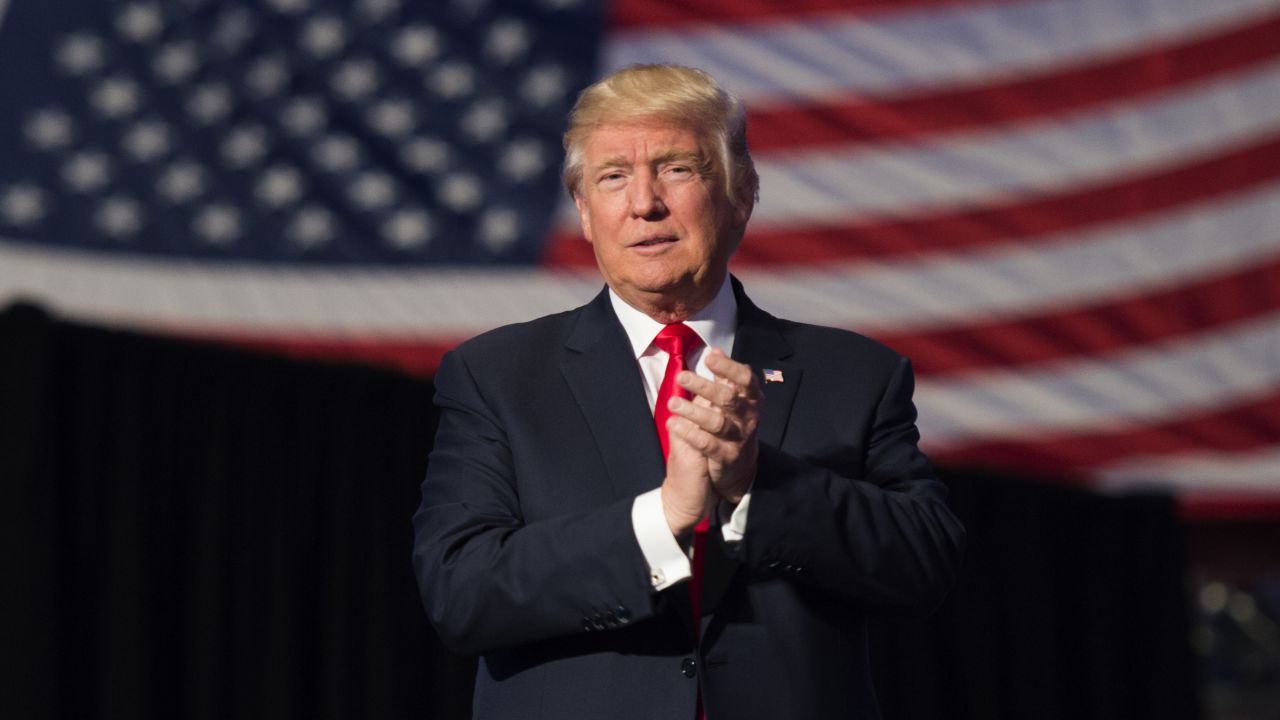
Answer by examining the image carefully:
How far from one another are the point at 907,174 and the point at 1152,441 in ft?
4.46

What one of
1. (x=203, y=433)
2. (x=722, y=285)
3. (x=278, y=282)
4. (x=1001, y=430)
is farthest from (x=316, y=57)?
(x=722, y=285)

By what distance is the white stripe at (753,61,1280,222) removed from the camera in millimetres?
5488

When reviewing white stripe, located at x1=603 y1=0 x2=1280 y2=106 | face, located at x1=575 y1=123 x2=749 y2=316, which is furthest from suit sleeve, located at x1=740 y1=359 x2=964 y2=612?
white stripe, located at x1=603 y1=0 x2=1280 y2=106

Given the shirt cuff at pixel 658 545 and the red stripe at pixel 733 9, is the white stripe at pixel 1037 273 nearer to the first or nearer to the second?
the red stripe at pixel 733 9

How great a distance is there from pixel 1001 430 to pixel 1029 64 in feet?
4.48

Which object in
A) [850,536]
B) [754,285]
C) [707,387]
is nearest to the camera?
[707,387]

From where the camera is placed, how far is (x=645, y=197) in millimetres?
1447

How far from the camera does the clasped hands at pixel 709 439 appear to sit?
4.15 feet

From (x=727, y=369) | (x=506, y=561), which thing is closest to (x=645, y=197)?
(x=727, y=369)

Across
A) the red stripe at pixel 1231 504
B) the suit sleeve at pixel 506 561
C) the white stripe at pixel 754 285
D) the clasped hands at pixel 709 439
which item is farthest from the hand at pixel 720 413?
the red stripe at pixel 1231 504

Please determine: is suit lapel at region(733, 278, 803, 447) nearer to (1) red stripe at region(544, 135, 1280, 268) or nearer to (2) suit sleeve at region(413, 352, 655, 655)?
(2) suit sleeve at region(413, 352, 655, 655)

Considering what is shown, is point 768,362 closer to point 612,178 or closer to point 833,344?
point 833,344

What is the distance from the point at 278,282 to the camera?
4812 millimetres

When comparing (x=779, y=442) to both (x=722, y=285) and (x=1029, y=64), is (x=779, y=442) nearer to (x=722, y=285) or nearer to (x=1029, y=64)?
(x=722, y=285)
